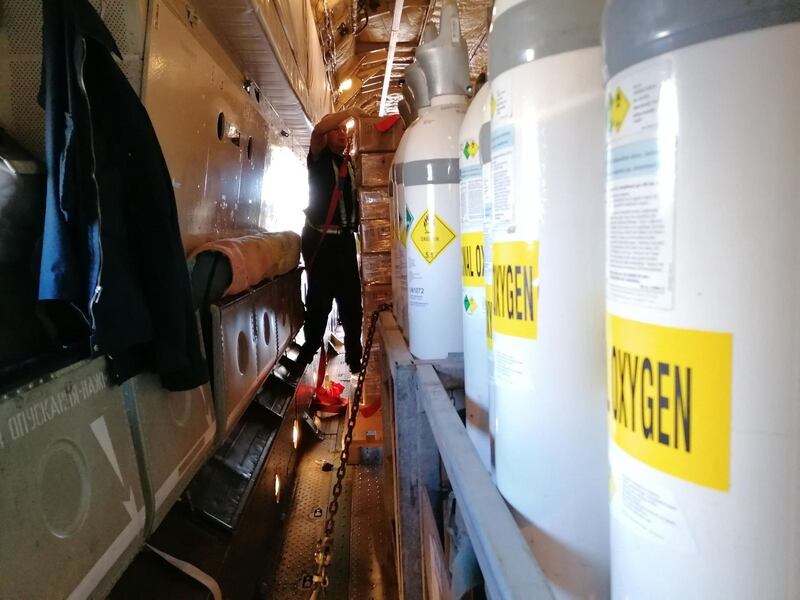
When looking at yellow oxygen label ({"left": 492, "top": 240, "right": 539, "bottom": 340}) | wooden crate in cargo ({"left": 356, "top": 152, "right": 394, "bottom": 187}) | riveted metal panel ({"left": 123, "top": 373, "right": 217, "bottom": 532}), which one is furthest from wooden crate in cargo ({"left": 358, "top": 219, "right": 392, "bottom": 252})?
yellow oxygen label ({"left": 492, "top": 240, "right": 539, "bottom": 340})

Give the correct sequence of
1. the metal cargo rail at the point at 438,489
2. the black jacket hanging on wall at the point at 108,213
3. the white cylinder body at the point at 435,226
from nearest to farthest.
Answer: the metal cargo rail at the point at 438,489
the black jacket hanging on wall at the point at 108,213
the white cylinder body at the point at 435,226

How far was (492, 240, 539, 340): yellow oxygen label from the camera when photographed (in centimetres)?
61

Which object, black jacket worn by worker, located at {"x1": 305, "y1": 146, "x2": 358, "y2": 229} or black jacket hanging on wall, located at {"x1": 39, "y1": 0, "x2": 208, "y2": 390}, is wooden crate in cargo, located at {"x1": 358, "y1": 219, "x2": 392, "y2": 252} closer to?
black jacket worn by worker, located at {"x1": 305, "y1": 146, "x2": 358, "y2": 229}

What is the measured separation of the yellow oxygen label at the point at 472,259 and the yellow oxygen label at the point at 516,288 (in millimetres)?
319

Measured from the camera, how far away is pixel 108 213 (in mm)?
885

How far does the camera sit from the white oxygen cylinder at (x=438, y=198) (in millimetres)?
1300

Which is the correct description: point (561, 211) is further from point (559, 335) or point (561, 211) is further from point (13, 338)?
point (13, 338)

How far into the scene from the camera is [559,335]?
60 centimetres

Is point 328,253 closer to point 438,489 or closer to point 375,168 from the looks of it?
point 375,168

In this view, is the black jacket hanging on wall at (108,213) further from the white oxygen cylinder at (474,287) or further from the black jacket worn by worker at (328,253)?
the black jacket worn by worker at (328,253)

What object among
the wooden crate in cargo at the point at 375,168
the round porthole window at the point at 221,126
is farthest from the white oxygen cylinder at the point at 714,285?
the wooden crate in cargo at the point at 375,168

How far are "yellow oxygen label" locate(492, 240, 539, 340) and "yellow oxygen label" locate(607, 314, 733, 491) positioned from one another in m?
0.17

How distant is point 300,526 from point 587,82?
2806mm

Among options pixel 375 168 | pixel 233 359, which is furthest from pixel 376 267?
pixel 233 359
